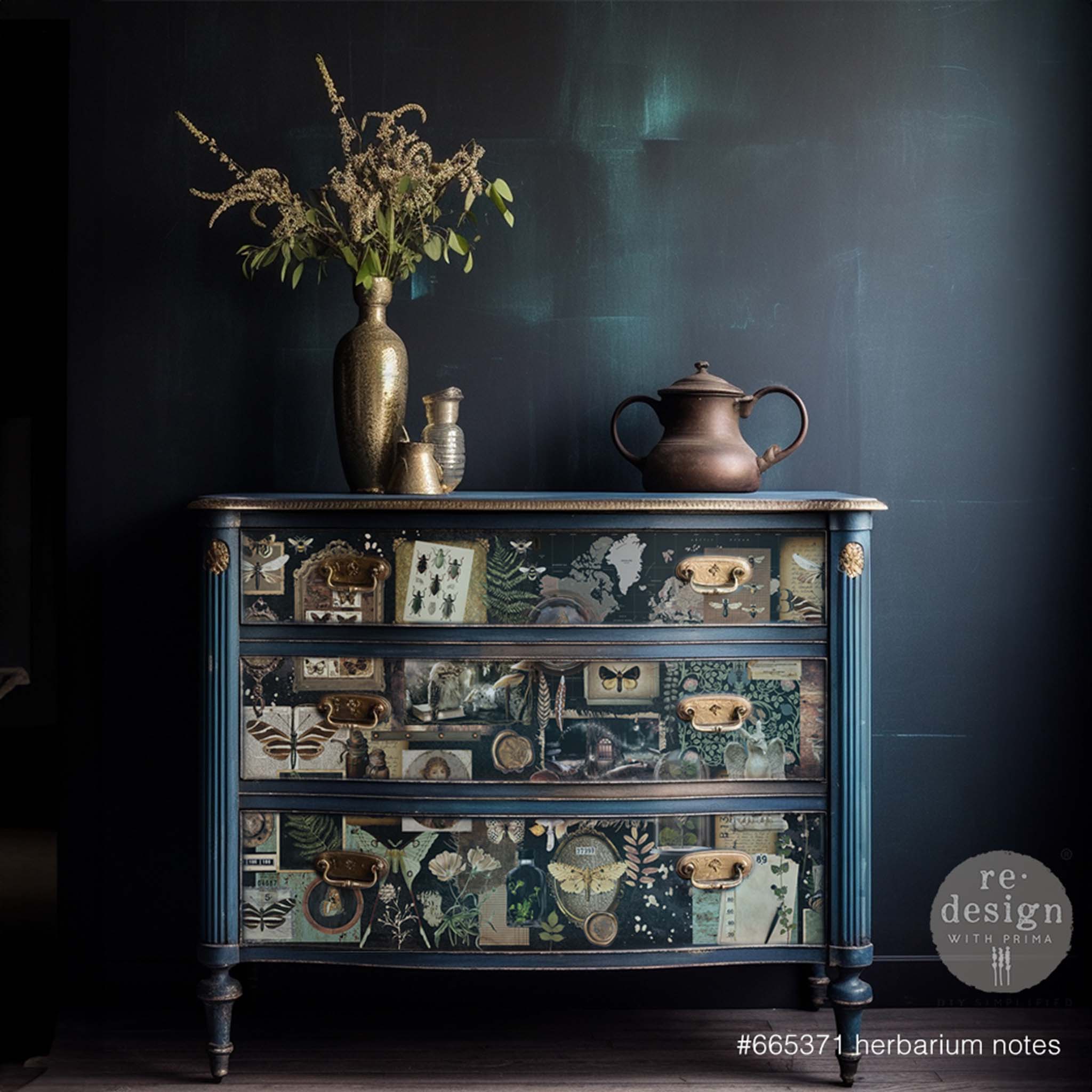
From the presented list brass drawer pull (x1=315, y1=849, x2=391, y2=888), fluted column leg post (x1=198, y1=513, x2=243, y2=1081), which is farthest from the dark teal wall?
brass drawer pull (x1=315, y1=849, x2=391, y2=888)

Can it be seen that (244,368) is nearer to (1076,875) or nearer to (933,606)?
(933,606)

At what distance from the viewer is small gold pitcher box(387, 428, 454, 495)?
2.19 metres

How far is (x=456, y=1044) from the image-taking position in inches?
92.7

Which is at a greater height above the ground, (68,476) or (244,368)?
(244,368)

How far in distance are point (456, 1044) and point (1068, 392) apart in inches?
79.6

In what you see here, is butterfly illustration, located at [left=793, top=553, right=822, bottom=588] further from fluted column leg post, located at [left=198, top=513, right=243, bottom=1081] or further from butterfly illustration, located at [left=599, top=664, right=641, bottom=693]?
fluted column leg post, located at [left=198, top=513, right=243, bottom=1081]

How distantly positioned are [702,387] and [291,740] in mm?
1085

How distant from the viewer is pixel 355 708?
2072mm

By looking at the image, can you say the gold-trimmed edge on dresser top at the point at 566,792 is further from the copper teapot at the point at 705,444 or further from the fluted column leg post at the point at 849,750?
the copper teapot at the point at 705,444

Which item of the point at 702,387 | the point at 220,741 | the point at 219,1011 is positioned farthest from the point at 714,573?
the point at 219,1011

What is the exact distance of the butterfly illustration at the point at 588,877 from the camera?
206 centimetres

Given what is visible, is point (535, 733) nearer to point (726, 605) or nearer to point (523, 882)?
point (523, 882)

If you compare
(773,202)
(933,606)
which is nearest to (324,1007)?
(933,606)

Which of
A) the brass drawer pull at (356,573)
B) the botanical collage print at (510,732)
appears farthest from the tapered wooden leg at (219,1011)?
the brass drawer pull at (356,573)
